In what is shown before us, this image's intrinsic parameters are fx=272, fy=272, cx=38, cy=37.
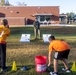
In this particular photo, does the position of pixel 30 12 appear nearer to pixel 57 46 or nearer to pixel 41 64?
pixel 41 64

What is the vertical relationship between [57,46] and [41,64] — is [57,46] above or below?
above

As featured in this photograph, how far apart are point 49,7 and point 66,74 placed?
204 ft

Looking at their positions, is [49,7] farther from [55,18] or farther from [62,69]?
[62,69]

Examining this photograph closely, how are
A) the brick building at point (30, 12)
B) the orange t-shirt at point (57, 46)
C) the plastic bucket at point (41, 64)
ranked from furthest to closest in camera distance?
the brick building at point (30, 12), the plastic bucket at point (41, 64), the orange t-shirt at point (57, 46)

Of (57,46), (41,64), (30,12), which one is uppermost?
(57,46)

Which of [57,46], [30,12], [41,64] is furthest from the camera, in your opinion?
[30,12]

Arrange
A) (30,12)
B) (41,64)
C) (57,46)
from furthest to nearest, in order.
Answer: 1. (30,12)
2. (41,64)
3. (57,46)

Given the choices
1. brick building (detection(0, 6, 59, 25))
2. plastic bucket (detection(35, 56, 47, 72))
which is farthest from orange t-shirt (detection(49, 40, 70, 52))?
brick building (detection(0, 6, 59, 25))

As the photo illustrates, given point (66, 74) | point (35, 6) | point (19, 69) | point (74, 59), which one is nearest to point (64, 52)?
point (66, 74)

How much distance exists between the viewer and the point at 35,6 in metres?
69.8

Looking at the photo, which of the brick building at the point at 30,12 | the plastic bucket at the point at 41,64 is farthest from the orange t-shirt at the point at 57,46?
the brick building at the point at 30,12

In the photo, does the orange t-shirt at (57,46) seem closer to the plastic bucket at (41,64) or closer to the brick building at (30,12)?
the plastic bucket at (41,64)

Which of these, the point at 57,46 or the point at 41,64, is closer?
the point at 57,46

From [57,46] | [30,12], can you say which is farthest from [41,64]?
[30,12]
